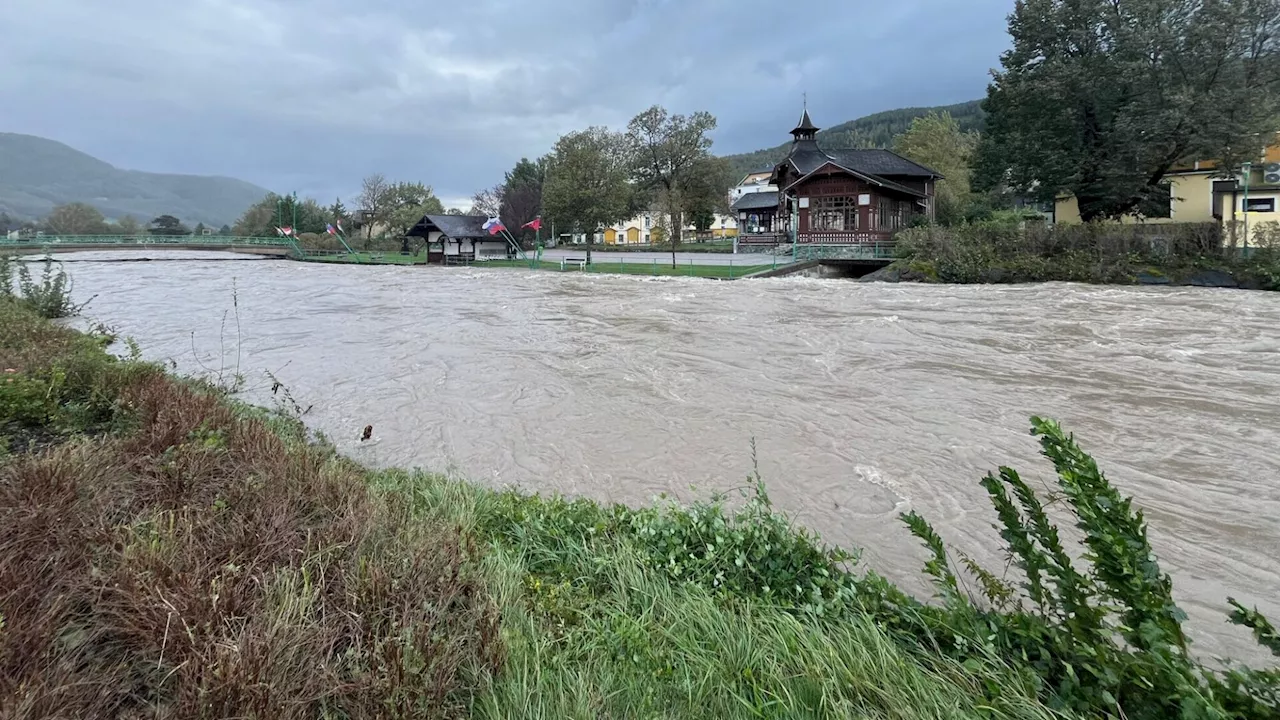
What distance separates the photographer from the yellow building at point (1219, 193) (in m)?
34.0

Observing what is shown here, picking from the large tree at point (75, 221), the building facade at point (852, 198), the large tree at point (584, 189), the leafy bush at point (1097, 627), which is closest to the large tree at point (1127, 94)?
the building facade at point (852, 198)

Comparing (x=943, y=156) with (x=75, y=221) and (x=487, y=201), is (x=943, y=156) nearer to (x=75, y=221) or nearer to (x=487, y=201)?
(x=487, y=201)

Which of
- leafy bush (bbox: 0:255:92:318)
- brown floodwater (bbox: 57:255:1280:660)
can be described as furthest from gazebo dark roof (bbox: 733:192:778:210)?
leafy bush (bbox: 0:255:92:318)

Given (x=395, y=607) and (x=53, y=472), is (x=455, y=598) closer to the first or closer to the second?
(x=395, y=607)

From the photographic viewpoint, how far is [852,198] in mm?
44969

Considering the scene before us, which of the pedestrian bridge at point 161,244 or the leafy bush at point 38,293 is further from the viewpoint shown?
the pedestrian bridge at point 161,244

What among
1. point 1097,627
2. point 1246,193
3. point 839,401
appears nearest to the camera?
point 1097,627

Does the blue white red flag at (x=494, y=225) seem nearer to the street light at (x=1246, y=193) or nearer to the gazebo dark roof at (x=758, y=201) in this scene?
the gazebo dark roof at (x=758, y=201)

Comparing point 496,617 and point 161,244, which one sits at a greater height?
point 161,244

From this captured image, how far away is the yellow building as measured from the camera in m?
34.0

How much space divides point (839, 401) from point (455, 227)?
52.4 metres

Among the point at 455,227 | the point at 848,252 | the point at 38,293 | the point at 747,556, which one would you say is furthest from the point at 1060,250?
the point at 455,227

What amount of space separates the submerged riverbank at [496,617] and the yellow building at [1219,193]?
37.4m

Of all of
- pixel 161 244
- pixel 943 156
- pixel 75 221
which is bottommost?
pixel 161 244
